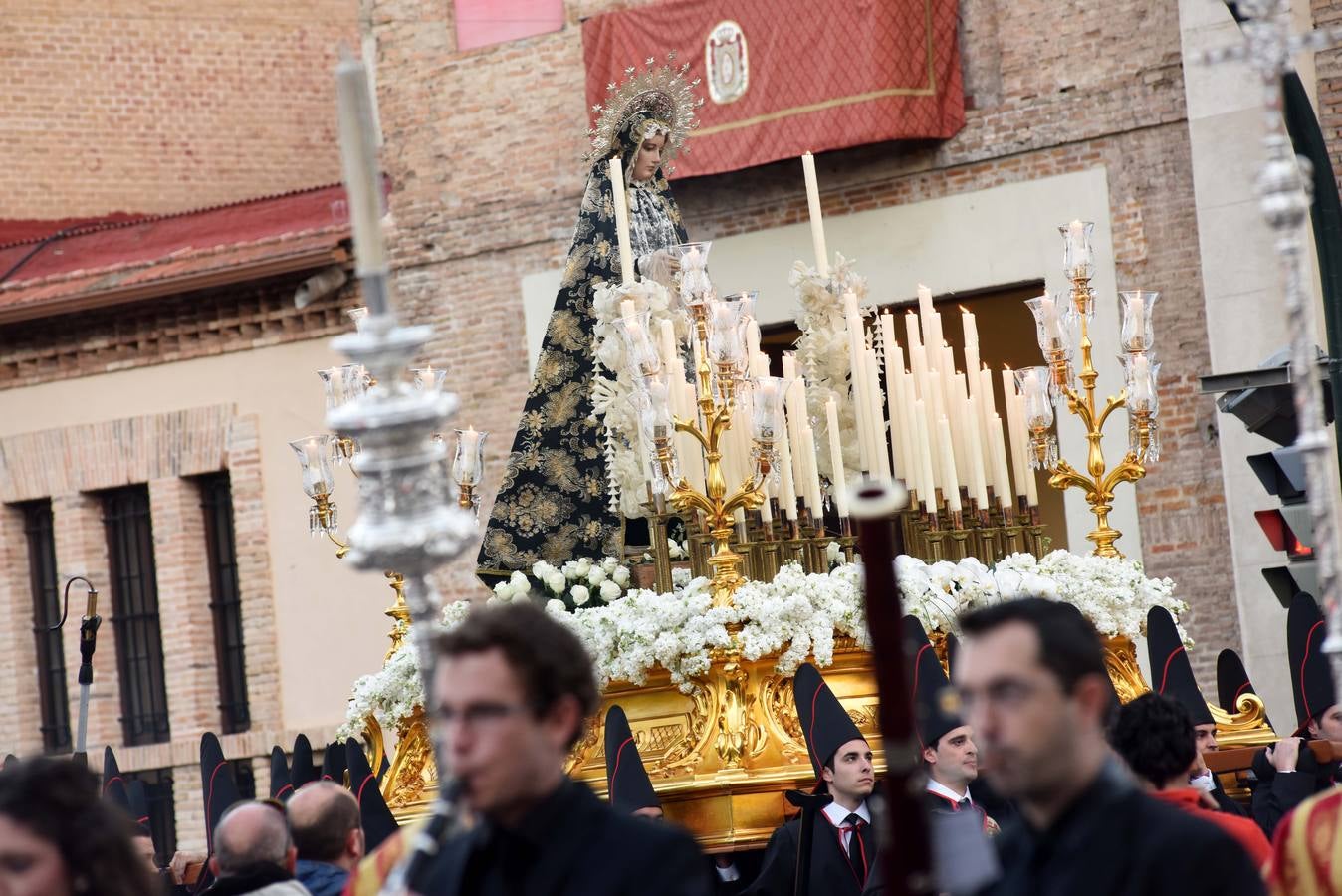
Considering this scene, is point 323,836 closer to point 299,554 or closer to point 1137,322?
point 1137,322

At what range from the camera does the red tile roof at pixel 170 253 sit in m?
16.7

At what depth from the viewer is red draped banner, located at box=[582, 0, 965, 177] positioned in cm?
1436

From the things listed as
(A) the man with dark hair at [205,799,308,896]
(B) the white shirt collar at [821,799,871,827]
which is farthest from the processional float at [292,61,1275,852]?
(A) the man with dark hair at [205,799,308,896]

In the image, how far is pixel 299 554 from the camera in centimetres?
1680

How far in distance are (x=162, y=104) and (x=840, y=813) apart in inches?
581

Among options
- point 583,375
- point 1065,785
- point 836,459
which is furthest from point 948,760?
point 1065,785

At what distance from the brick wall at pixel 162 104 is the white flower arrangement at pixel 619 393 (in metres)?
11.9

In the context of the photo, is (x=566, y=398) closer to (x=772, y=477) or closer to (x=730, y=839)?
(x=772, y=477)

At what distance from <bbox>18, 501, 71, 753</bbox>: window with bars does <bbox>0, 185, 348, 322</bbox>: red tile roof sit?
1875 millimetres

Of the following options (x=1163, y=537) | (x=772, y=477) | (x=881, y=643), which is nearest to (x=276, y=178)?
(x=1163, y=537)

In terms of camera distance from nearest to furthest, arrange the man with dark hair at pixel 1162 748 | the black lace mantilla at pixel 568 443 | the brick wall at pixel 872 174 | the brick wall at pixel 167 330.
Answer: the man with dark hair at pixel 1162 748, the black lace mantilla at pixel 568 443, the brick wall at pixel 872 174, the brick wall at pixel 167 330

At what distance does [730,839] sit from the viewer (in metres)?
7.50

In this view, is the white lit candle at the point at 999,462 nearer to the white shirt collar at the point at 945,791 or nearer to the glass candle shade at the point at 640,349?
the glass candle shade at the point at 640,349

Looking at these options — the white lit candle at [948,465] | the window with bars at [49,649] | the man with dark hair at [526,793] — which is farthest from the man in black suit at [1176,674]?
the window with bars at [49,649]
